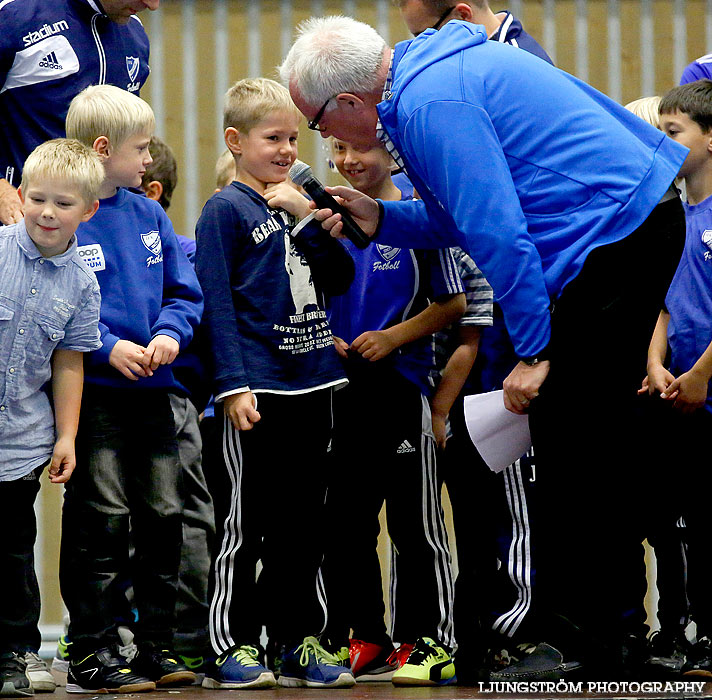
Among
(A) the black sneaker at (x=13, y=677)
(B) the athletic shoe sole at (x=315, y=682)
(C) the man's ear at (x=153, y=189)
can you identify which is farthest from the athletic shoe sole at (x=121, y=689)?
(C) the man's ear at (x=153, y=189)

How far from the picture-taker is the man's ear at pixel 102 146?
2.81 meters

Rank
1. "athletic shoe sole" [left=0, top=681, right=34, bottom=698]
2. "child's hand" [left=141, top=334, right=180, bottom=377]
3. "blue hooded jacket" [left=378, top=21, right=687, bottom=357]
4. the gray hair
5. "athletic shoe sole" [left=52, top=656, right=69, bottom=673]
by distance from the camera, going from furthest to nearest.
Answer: "athletic shoe sole" [left=52, top=656, right=69, bottom=673] → "child's hand" [left=141, top=334, right=180, bottom=377] → the gray hair → "athletic shoe sole" [left=0, top=681, right=34, bottom=698] → "blue hooded jacket" [left=378, top=21, right=687, bottom=357]

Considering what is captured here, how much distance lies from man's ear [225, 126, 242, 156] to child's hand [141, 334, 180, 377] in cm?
64

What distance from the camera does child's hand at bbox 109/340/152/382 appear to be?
105 inches

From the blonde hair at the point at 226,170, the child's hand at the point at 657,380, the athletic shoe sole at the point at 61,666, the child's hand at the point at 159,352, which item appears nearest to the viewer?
the child's hand at the point at 159,352

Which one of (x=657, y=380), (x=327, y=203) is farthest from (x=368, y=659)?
(x=327, y=203)

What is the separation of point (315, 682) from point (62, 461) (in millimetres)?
813

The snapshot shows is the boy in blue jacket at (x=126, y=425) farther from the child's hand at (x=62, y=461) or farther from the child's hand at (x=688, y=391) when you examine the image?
the child's hand at (x=688, y=391)

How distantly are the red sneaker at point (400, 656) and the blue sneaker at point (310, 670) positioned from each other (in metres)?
0.20

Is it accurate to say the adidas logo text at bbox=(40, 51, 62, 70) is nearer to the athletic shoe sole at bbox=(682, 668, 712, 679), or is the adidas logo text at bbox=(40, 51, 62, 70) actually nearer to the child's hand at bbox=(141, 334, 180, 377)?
the child's hand at bbox=(141, 334, 180, 377)

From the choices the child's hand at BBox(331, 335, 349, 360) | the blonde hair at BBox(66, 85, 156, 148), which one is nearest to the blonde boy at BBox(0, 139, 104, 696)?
the blonde hair at BBox(66, 85, 156, 148)

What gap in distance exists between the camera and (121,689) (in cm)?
254

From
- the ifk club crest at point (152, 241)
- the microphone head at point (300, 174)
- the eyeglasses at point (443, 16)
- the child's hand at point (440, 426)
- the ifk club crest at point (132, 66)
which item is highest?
the eyeglasses at point (443, 16)

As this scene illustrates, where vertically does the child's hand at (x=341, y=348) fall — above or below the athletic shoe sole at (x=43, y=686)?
above
